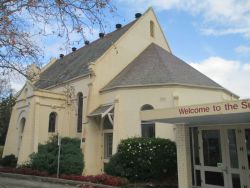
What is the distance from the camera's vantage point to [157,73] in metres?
25.1

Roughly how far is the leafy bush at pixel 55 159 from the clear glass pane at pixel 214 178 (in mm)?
11315

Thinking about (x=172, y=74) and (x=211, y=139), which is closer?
(x=211, y=139)

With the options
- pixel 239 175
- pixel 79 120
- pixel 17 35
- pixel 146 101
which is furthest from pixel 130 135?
pixel 17 35

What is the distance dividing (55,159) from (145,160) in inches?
274

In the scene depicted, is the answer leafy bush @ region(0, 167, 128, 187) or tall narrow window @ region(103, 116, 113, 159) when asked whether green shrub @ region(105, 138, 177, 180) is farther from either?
tall narrow window @ region(103, 116, 113, 159)

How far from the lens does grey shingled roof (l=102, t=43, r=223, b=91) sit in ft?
79.7

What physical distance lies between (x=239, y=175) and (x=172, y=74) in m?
12.5

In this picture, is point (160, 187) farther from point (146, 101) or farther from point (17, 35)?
point (17, 35)

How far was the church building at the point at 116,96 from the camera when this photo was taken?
23500mm

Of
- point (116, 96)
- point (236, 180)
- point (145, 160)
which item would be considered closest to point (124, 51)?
point (116, 96)

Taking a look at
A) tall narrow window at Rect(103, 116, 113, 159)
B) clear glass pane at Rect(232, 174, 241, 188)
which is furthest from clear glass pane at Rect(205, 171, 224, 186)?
tall narrow window at Rect(103, 116, 113, 159)

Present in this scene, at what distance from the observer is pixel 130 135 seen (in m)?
23.2

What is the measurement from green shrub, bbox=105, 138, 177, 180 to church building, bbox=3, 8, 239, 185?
144cm

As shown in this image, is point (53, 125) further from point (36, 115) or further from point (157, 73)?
point (157, 73)
